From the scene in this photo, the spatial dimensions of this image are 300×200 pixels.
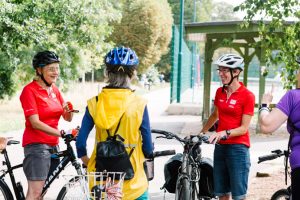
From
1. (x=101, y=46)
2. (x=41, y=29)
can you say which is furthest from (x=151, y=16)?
(x=41, y=29)

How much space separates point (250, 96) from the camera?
5219 mm

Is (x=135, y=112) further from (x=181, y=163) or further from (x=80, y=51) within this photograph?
(x=80, y=51)

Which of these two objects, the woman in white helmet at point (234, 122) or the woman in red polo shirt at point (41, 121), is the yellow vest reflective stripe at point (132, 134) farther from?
the woman in white helmet at point (234, 122)

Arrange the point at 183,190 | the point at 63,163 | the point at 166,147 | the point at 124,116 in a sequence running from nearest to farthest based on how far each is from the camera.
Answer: the point at 124,116
the point at 183,190
the point at 63,163
the point at 166,147

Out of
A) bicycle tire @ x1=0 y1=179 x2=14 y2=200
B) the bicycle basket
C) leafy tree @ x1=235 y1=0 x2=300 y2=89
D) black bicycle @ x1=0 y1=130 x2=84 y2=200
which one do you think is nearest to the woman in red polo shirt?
black bicycle @ x1=0 y1=130 x2=84 y2=200

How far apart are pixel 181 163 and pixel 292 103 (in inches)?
71.1

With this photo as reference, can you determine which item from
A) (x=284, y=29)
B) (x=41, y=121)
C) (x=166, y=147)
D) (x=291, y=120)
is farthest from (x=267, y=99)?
(x=166, y=147)

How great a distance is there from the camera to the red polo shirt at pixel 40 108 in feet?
16.2

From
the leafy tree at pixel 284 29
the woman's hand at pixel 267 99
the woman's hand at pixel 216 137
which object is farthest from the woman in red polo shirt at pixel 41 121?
the leafy tree at pixel 284 29

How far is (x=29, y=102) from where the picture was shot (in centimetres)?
491

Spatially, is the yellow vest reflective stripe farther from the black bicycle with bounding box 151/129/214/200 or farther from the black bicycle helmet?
the black bicycle helmet

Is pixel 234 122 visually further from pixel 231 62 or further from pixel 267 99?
pixel 267 99

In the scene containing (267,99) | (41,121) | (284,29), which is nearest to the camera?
(267,99)

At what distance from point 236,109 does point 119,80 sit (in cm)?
179
